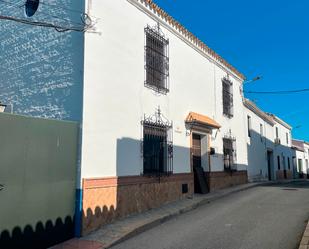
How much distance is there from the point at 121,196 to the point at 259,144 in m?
16.0

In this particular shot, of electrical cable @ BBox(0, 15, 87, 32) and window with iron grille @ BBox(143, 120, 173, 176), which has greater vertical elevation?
electrical cable @ BBox(0, 15, 87, 32)

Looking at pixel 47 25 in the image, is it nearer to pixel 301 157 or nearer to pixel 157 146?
pixel 157 146

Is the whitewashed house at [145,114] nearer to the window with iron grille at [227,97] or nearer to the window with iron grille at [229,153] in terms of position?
the window with iron grille at [229,153]

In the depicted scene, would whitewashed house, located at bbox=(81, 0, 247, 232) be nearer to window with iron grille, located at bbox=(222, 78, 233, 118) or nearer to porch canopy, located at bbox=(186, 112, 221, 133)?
porch canopy, located at bbox=(186, 112, 221, 133)

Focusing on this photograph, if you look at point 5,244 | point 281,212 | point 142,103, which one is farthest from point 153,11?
point 5,244

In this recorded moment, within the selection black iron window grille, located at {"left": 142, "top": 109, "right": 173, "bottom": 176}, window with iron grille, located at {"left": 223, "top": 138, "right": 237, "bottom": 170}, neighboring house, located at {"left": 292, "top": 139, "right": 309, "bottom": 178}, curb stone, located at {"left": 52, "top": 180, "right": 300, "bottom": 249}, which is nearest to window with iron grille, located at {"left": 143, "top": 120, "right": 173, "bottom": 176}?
black iron window grille, located at {"left": 142, "top": 109, "right": 173, "bottom": 176}

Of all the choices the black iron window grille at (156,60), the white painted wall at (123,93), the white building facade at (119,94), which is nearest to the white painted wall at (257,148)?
the white building facade at (119,94)

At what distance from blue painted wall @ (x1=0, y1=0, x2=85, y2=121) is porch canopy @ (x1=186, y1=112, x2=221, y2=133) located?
5.02m

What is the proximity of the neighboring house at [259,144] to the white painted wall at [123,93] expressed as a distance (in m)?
8.76

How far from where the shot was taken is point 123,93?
8.42m

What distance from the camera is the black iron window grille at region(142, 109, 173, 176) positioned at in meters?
9.27

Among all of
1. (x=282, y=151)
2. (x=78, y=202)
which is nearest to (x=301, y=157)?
(x=282, y=151)

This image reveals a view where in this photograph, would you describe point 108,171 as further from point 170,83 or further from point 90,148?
point 170,83

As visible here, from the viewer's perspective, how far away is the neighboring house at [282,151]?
26953 mm
